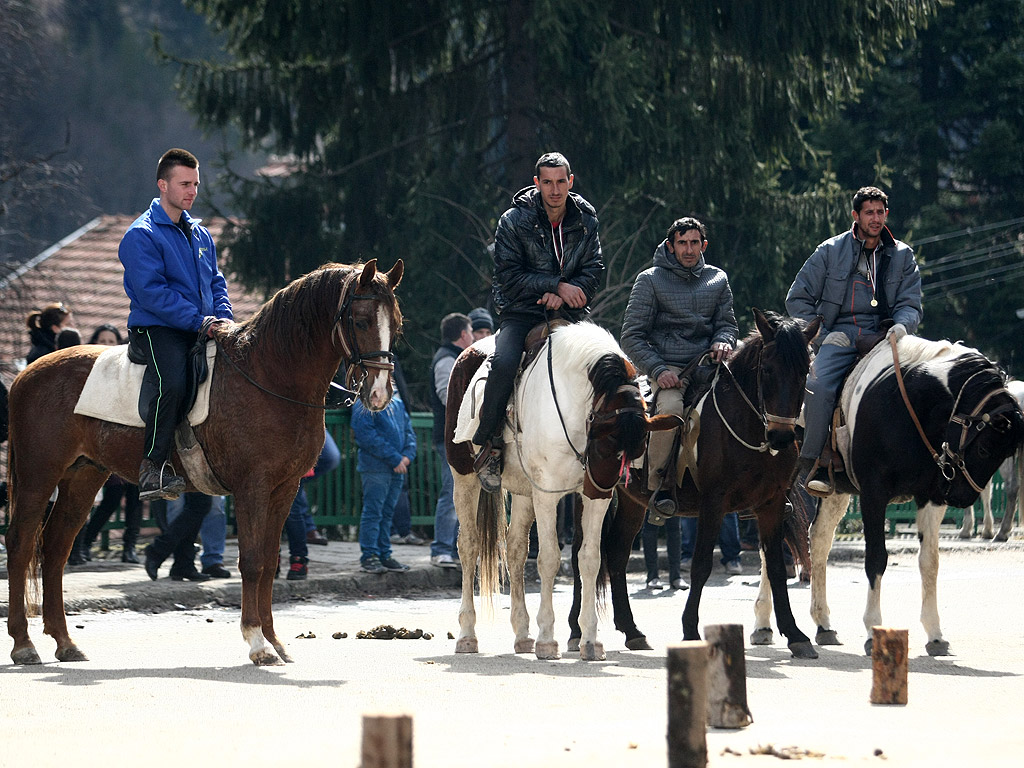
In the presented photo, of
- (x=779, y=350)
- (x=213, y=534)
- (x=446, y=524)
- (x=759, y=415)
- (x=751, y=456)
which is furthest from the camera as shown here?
(x=446, y=524)

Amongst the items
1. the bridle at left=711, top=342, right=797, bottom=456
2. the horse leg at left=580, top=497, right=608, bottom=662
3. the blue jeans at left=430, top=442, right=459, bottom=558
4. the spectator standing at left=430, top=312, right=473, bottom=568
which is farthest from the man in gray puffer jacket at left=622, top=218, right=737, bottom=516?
the blue jeans at left=430, top=442, right=459, bottom=558

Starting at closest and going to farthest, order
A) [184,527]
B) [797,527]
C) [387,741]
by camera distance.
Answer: [387,741] < [797,527] < [184,527]

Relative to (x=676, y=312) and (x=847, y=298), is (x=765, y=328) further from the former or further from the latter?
(x=847, y=298)

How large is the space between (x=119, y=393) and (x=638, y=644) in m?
3.93

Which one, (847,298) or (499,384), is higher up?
(847,298)

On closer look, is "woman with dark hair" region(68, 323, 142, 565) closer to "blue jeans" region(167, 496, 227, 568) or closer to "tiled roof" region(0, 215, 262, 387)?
"blue jeans" region(167, 496, 227, 568)

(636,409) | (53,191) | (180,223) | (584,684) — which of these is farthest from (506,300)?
(53,191)

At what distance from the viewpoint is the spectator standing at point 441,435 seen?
15531 mm

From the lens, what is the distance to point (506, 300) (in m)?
10.2

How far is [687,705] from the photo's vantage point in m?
5.83

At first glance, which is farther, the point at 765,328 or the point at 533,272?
the point at 533,272

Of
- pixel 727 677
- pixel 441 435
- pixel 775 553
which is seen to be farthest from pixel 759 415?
pixel 441 435

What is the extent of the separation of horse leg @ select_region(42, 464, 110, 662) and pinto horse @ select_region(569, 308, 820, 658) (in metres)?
3.49

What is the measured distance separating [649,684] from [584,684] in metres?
0.37
